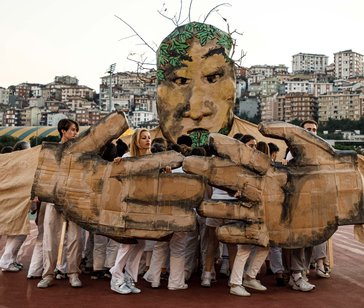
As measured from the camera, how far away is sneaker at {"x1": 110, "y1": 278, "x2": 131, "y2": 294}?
17.6 ft

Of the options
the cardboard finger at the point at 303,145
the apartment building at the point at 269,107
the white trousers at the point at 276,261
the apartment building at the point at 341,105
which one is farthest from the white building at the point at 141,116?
the cardboard finger at the point at 303,145

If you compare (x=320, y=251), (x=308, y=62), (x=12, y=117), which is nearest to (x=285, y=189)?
(x=320, y=251)

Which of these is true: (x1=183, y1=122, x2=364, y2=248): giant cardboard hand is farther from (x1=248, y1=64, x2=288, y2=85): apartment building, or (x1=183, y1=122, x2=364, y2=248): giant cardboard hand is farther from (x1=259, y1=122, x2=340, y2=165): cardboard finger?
(x1=248, y1=64, x2=288, y2=85): apartment building

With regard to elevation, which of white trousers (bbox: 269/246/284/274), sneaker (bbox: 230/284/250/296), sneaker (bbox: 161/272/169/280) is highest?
white trousers (bbox: 269/246/284/274)

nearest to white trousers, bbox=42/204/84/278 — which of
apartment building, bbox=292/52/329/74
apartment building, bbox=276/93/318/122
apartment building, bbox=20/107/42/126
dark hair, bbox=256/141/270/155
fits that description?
dark hair, bbox=256/141/270/155

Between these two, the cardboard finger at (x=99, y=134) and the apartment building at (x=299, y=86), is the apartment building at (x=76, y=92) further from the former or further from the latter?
the cardboard finger at (x=99, y=134)

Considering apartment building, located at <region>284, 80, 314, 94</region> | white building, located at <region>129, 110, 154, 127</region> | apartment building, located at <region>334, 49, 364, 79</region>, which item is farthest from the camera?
apartment building, located at <region>334, 49, 364, 79</region>

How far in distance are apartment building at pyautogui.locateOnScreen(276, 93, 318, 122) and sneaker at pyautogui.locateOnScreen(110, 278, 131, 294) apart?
294 ft

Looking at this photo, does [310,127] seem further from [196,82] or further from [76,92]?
[76,92]

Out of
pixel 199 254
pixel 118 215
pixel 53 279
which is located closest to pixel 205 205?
pixel 118 215

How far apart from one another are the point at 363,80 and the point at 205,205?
118845mm

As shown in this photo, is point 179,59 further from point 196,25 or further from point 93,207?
point 93,207

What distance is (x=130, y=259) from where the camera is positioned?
A: 5.63 metres

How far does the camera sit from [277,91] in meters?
110
